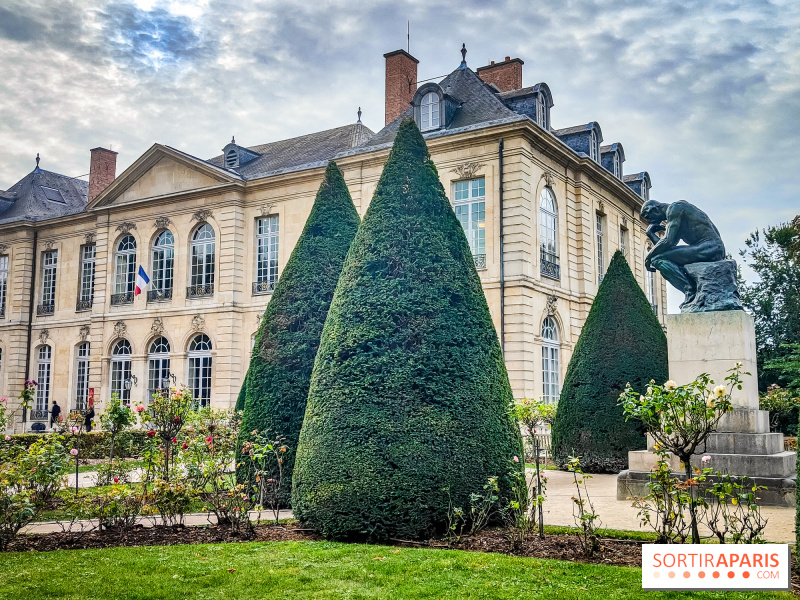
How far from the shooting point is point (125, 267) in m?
28.1

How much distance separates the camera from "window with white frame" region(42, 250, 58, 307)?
30.9m

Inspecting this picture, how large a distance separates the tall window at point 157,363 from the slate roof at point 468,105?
34.3 ft

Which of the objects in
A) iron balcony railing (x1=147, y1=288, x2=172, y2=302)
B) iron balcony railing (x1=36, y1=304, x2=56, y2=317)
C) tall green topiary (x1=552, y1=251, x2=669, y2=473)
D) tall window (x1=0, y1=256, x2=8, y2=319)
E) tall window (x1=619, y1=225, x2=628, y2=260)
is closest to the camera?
tall green topiary (x1=552, y1=251, x2=669, y2=473)

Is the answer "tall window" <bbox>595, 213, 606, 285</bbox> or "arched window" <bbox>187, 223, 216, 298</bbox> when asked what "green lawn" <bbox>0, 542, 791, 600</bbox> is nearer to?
"arched window" <bbox>187, 223, 216, 298</bbox>

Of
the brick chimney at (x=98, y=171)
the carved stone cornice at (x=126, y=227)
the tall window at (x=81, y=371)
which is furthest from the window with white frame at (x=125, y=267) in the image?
the brick chimney at (x=98, y=171)

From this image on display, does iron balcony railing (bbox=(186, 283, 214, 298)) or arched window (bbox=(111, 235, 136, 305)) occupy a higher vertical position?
arched window (bbox=(111, 235, 136, 305))

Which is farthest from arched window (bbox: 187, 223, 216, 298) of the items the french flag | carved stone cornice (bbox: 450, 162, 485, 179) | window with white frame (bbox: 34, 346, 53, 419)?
carved stone cornice (bbox: 450, 162, 485, 179)

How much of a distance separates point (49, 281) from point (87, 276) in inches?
93.2

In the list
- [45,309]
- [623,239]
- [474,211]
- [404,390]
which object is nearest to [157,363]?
[45,309]

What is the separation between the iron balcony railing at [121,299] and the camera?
2778 cm

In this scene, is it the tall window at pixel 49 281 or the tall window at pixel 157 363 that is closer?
the tall window at pixel 157 363

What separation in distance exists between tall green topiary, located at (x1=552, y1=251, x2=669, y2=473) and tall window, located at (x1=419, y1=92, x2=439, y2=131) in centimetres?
985

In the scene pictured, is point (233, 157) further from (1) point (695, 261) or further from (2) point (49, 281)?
(1) point (695, 261)

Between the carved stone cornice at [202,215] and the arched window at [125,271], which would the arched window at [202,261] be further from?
the arched window at [125,271]
